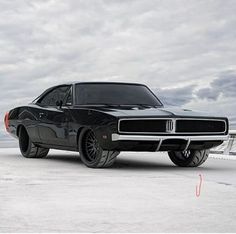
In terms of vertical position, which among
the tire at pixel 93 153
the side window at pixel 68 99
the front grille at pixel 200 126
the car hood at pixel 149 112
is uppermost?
the side window at pixel 68 99

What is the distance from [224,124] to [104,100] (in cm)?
205

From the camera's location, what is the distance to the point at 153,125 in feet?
31.3

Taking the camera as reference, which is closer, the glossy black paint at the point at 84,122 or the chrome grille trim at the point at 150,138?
the chrome grille trim at the point at 150,138

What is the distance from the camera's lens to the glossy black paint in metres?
9.45

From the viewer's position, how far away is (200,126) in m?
9.95

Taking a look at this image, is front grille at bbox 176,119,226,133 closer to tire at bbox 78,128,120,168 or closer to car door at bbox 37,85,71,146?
tire at bbox 78,128,120,168

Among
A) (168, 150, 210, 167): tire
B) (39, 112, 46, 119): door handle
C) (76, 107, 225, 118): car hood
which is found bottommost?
(168, 150, 210, 167): tire

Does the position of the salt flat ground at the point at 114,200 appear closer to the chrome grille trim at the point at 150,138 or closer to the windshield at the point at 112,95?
the chrome grille trim at the point at 150,138

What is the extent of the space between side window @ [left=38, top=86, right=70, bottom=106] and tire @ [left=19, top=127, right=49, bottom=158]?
83 centimetres

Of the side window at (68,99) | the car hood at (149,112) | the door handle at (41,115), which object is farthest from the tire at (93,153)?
the door handle at (41,115)

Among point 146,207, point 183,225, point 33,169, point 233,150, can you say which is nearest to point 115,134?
point 33,169

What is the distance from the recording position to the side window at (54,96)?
37.4 ft

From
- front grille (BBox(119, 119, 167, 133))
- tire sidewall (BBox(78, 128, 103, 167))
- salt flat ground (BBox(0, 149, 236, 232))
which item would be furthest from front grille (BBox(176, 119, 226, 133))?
tire sidewall (BBox(78, 128, 103, 167))

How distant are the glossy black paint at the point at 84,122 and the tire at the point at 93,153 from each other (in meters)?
0.16
